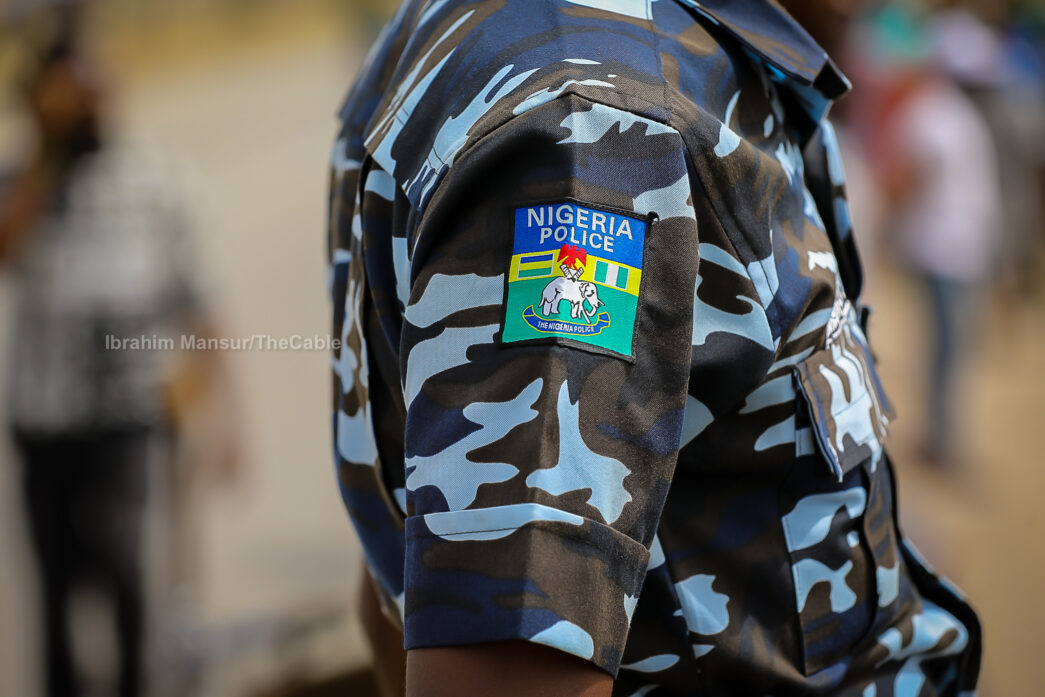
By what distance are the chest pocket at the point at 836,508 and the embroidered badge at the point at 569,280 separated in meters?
0.23

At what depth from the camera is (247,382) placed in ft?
16.3

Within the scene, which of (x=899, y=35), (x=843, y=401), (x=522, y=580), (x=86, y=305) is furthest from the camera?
(x=899, y=35)

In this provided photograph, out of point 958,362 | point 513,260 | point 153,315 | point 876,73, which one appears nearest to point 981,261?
point 958,362

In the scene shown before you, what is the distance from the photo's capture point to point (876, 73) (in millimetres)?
4422

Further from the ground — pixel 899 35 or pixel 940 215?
pixel 899 35

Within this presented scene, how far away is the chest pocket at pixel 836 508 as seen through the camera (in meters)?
0.93

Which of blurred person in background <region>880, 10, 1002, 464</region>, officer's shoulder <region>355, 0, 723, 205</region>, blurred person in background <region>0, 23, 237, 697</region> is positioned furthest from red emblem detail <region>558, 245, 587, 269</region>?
blurred person in background <region>880, 10, 1002, 464</region>

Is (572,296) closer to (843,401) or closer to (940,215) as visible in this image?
(843,401)

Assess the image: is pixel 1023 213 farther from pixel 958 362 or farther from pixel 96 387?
pixel 96 387

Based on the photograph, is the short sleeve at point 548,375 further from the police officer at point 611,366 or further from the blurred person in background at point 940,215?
the blurred person in background at point 940,215

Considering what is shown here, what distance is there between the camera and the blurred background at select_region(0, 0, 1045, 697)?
2.76 m

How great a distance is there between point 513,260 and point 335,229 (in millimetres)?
392

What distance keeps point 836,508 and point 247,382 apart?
431 centimetres

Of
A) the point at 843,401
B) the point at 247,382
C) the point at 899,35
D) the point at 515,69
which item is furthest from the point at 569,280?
the point at 899,35
